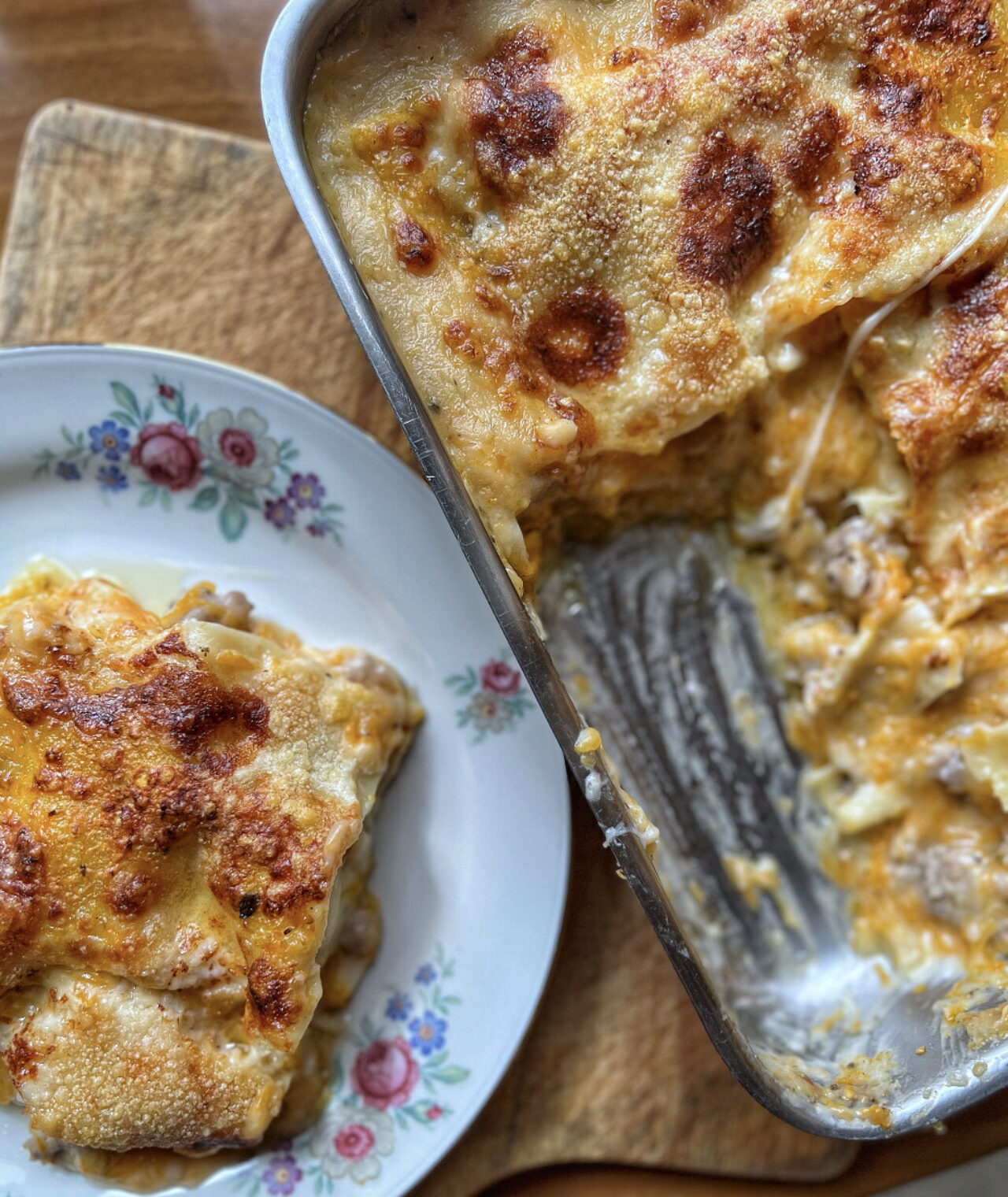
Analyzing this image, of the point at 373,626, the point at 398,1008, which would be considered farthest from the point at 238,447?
the point at 398,1008

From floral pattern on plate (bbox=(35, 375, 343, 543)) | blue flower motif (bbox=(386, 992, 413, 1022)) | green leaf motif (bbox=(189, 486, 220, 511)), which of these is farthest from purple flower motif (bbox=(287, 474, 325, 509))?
blue flower motif (bbox=(386, 992, 413, 1022))

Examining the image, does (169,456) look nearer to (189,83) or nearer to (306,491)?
(306,491)

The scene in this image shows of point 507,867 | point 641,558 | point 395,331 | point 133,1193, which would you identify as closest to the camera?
point 395,331

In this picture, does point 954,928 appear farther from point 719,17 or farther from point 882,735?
point 719,17

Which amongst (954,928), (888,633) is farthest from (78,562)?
(954,928)

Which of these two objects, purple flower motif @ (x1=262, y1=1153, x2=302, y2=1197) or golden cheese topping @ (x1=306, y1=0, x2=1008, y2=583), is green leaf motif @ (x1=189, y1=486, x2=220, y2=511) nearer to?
golden cheese topping @ (x1=306, y1=0, x2=1008, y2=583)
